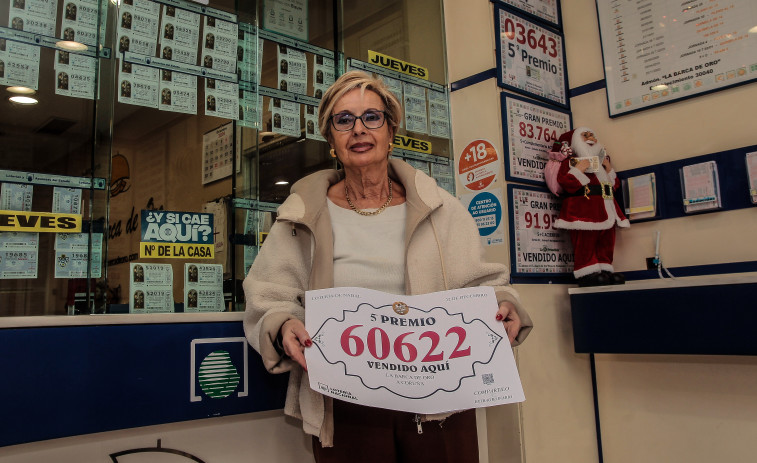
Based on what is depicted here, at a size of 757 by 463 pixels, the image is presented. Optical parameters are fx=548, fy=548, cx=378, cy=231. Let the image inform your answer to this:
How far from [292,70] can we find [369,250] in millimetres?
1317

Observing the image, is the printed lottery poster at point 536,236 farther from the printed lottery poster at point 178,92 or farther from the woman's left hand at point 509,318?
the printed lottery poster at point 178,92

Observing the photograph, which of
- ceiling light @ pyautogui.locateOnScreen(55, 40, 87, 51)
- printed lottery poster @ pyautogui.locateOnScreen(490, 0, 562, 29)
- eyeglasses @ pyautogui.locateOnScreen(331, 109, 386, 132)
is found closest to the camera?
eyeglasses @ pyautogui.locateOnScreen(331, 109, 386, 132)

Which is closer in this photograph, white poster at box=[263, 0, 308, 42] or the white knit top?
the white knit top

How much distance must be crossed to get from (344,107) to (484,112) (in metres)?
1.47

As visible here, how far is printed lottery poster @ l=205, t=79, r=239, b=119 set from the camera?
2.18 m

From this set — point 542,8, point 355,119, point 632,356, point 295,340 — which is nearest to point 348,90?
point 355,119

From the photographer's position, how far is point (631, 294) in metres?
2.62

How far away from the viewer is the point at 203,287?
207 cm

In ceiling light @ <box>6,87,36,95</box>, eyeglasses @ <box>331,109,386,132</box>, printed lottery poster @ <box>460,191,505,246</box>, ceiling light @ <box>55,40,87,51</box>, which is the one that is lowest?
printed lottery poster @ <box>460,191,505,246</box>

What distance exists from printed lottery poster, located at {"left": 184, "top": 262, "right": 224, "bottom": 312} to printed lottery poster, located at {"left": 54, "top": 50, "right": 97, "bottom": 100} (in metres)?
0.70

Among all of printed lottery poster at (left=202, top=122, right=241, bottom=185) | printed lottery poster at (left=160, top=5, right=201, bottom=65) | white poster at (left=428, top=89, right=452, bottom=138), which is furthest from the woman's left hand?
white poster at (left=428, top=89, right=452, bottom=138)

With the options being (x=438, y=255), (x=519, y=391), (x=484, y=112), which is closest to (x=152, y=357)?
(x=438, y=255)

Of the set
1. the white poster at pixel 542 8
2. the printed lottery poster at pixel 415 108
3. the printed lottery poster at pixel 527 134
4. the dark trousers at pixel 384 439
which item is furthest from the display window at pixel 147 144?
the white poster at pixel 542 8

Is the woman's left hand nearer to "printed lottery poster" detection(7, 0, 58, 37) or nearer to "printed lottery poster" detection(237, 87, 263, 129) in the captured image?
"printed lottery poster" detection(237, 87, 263, 129)
